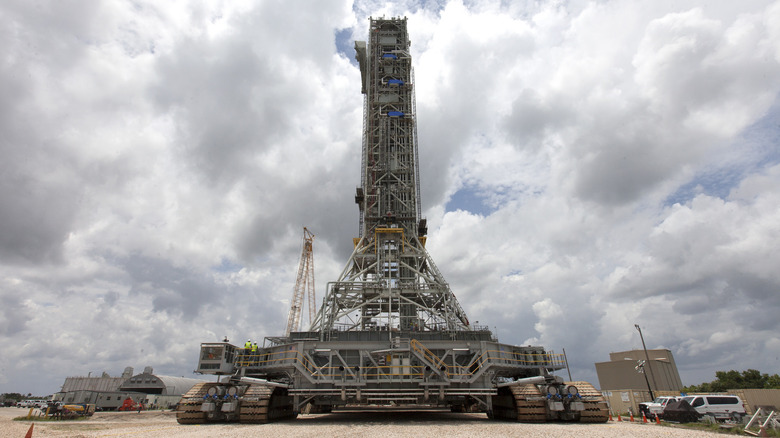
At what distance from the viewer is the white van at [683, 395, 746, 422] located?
69.7ft

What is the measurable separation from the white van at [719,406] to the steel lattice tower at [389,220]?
14024 millimetres

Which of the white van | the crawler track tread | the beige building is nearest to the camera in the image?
the crawler track tread

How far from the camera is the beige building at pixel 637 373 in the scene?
5122 cm

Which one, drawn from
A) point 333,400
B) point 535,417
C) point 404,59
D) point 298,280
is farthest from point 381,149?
point 298,280

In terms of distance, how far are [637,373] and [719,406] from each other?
35437 mm

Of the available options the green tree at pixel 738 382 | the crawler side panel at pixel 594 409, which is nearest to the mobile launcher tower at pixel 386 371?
the crawler side panel at pixel 594 409

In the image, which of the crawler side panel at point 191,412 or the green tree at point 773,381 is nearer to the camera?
the crawler side panel at point 191,412

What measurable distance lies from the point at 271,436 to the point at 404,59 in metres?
36.4

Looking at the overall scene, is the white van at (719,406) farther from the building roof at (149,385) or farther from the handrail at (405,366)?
the building roof at (149,385)

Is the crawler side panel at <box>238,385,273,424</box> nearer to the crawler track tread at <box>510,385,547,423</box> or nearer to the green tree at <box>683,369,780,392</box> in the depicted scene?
the crawler track tread at <box>510,385,547,423</box>

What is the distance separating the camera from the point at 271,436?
13703 mm

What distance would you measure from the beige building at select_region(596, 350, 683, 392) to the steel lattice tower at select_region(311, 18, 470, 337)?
35644mm

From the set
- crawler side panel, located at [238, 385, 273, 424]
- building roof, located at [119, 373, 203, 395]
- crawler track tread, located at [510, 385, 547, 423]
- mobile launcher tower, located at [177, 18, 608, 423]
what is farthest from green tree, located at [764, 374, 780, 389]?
building roof, located at [119, 373, 203, 395]

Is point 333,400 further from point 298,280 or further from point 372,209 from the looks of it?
point 298,280
